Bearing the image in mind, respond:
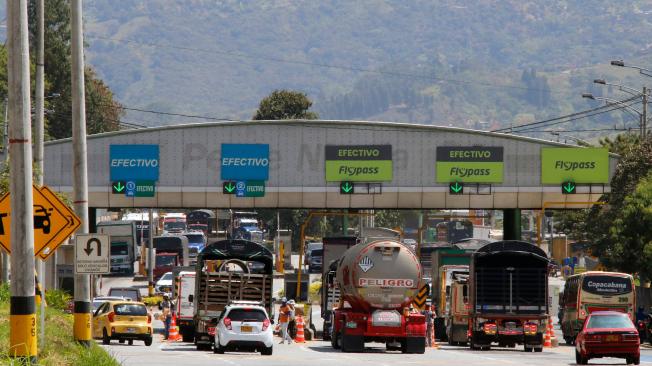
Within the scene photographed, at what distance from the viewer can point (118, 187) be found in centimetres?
6506

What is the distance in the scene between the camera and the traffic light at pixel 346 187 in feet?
216

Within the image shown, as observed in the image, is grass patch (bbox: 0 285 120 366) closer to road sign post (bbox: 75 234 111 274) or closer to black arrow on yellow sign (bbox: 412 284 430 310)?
road sign post (bbox: 75 234 111 274)

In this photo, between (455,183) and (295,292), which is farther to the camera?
(295,292)

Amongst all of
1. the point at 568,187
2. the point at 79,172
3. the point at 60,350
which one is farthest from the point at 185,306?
the point at 60,350

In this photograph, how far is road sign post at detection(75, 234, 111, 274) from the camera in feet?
97.2

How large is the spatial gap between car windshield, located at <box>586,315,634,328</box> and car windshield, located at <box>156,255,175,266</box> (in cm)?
6997

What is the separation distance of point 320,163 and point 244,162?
134 inches

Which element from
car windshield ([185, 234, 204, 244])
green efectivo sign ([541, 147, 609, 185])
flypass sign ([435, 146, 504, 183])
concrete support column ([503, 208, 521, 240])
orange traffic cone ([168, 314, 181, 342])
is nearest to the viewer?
orange traffic cone ([168, 314, 181, 342])

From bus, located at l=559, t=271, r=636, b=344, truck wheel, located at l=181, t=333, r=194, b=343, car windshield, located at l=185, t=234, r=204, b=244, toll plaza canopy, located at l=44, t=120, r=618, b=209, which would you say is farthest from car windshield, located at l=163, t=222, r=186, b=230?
truck wheel, located at l=181, t=333, r=194, b=343

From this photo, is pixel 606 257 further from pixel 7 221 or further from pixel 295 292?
pixel 7 221

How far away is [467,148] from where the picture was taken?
219ft

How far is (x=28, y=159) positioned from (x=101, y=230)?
79010 millimetres

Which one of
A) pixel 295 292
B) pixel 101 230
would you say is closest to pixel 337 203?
pixel 295 292

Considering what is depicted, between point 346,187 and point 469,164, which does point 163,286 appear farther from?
point 469,164
